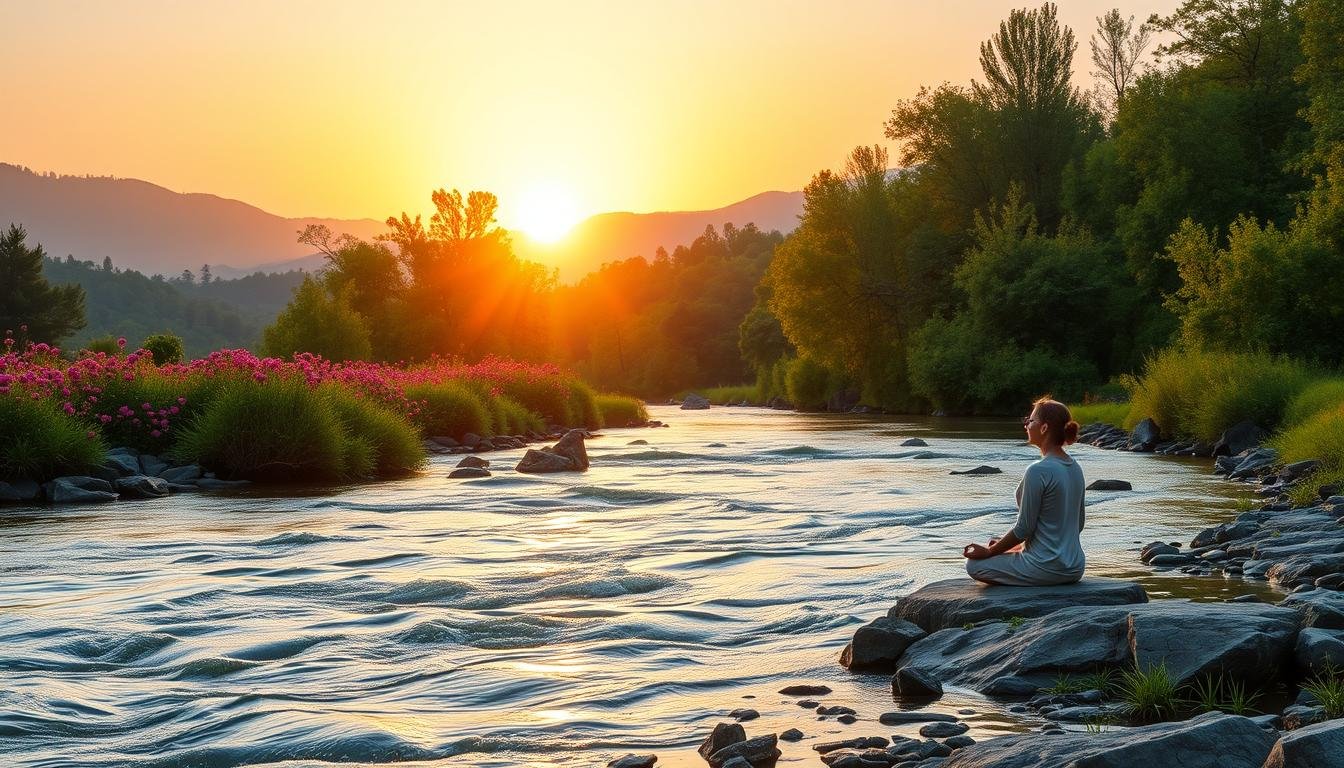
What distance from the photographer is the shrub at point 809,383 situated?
7125 centimetres

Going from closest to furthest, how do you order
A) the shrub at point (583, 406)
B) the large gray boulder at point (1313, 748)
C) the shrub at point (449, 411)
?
the large gray boulder at point (1313, 748)
the shrub at point (449, 411)
the shrub at point (583, 406)

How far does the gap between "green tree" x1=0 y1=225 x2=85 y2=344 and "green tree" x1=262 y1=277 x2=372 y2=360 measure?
1493 centimetres

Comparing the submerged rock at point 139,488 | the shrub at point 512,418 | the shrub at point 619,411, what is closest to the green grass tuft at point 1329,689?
the submerged rock at point 139,488

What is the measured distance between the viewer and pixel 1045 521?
8.21 meters

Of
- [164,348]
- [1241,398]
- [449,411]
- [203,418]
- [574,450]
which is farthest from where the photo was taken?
[164,348]

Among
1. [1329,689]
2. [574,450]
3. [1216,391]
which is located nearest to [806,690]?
[1329,689]

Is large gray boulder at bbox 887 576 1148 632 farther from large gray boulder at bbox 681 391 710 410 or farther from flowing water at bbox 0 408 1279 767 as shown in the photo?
large gray boulder at bbox 681 391 710 410

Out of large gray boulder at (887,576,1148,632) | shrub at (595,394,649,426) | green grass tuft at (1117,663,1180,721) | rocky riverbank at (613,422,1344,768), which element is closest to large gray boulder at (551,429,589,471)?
rocky riverbank at (613,422,1344,768)

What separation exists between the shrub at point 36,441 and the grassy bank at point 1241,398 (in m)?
18.8

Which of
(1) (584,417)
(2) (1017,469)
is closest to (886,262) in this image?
(1) (584,417)

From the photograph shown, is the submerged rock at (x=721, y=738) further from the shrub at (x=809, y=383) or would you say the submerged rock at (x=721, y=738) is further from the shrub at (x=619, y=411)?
the shrub at (x=809, y=383)

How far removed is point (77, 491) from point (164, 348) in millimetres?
26799

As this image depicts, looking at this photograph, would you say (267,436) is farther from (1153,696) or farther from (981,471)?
(1153,696)

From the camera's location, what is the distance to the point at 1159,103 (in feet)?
159
